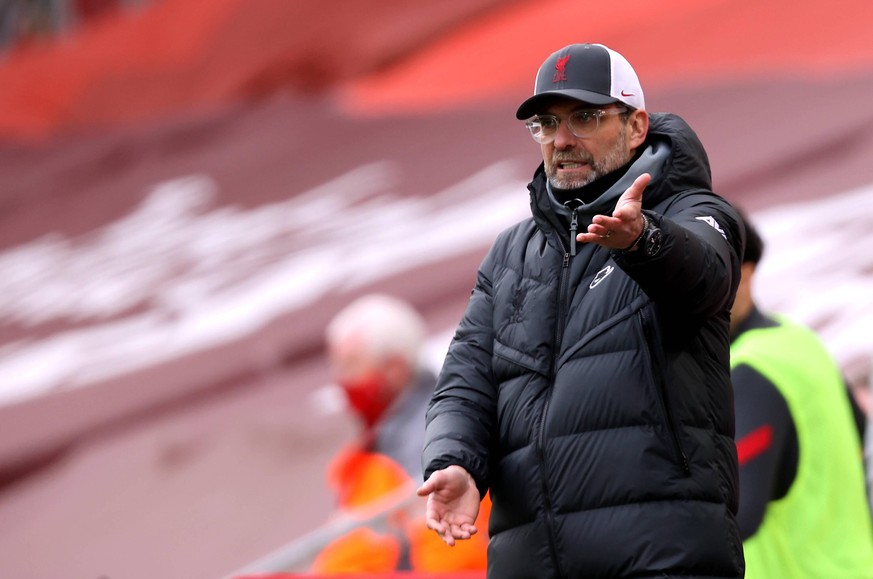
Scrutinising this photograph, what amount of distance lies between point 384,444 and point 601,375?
6.52 feet

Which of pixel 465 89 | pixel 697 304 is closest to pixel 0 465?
pixel 465 89

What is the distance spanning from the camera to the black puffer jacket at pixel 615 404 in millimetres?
1816

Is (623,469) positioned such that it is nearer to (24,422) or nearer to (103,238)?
(24,422)

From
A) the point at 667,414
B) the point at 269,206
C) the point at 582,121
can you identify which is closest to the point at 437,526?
the point at 667,414

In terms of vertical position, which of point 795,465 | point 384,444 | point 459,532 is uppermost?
point 459,532

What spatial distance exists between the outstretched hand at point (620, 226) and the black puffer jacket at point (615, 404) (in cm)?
3

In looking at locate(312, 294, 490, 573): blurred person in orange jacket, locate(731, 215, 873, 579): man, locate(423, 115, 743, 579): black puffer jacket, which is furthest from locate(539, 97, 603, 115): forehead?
locate(312, 294, 490, 573): blurred person in orange jacket

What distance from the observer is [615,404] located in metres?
1.86

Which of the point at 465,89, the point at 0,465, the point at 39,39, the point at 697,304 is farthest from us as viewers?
the point at 39,39

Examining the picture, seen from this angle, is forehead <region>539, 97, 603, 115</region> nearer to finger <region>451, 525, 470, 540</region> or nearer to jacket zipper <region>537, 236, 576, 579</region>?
jacket zipper <region>537, 236, 576, 579</region>

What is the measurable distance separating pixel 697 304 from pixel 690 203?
8.0 inches

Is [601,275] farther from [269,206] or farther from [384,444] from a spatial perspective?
[269,206]

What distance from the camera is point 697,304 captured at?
1.78 m

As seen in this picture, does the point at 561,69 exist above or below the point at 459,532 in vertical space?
above
